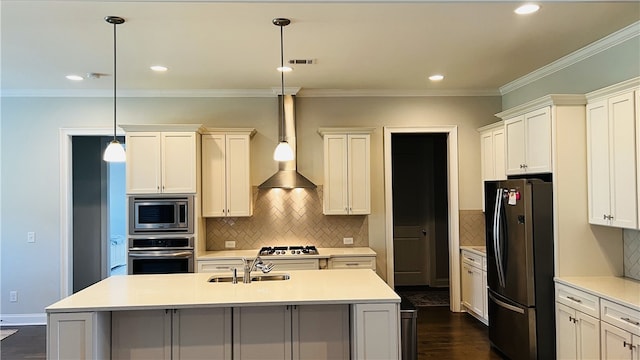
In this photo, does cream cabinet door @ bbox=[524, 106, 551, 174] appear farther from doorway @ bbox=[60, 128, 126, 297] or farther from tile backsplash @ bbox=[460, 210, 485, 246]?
doorway @ bbox=[60, 128, 126, 297]

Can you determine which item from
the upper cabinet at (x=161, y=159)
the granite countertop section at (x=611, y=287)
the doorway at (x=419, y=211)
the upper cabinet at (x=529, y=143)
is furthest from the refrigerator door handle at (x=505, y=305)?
the upper cabinet at (x=161, y=159)

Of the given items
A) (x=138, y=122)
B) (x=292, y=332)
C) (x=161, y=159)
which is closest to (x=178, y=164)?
(x=161, y=159)

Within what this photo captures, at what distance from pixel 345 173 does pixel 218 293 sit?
2.54m

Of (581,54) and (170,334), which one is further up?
(581,54)

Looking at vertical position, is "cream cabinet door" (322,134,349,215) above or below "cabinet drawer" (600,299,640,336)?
above

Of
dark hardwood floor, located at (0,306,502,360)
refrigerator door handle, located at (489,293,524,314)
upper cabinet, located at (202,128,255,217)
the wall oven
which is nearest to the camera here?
refrigerator door handle, located at (489,293,524,314)

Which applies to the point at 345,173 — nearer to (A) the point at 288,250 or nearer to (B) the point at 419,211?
(A) the point at 288,250

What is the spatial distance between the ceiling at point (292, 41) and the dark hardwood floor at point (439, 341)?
281 cm

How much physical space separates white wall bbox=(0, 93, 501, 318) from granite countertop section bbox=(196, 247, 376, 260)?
416 mm

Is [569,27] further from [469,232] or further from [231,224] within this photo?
[231,224]

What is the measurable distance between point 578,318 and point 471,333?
167 cm

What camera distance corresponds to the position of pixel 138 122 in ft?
17.3

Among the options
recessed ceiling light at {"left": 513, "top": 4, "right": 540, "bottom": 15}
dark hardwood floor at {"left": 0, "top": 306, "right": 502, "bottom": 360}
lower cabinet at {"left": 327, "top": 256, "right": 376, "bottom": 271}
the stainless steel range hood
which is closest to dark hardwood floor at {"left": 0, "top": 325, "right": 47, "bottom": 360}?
dark hardwood floor at {"left": 0, "top": 306, "right": 502, "bottom": 360}

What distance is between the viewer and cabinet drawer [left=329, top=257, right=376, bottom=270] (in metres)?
4.92
